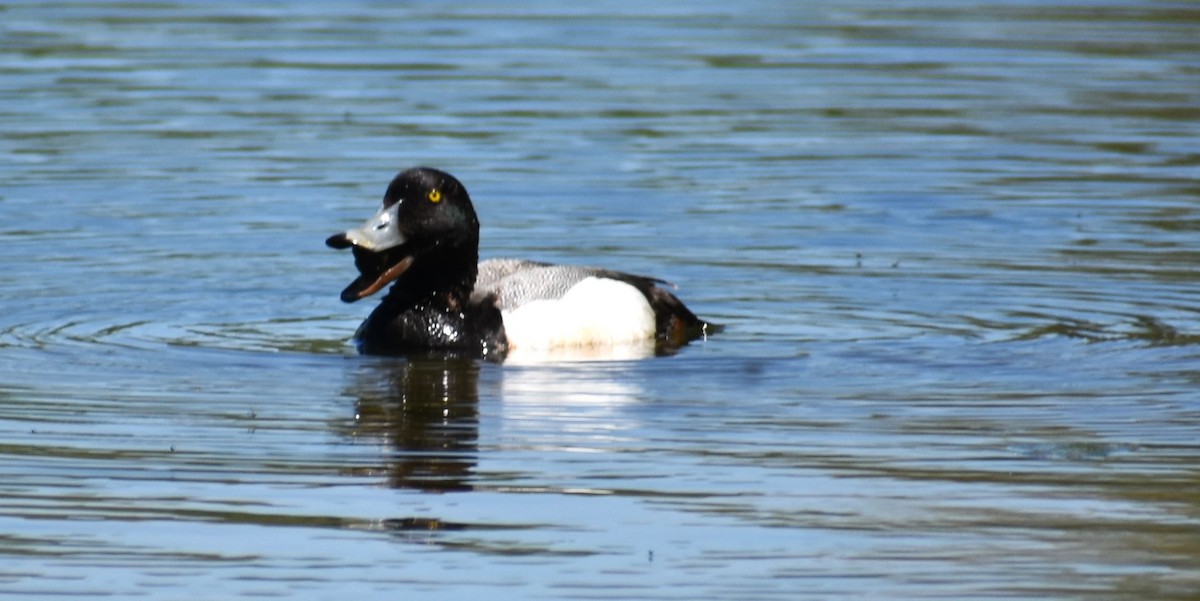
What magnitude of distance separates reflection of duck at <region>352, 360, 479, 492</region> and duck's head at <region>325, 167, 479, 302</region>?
624mm

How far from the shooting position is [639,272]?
13.4 metres

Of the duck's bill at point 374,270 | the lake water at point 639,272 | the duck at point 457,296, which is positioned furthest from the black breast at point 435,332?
the lake water at point 639,272

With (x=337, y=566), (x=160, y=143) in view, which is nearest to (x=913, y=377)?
(x=337, y=566)

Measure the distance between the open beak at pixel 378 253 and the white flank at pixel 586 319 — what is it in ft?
2.04

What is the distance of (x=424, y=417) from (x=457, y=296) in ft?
6.53

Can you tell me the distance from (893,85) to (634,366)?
9.78 metres

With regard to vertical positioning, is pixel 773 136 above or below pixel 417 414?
above

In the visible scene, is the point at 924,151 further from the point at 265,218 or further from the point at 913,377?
the point at 913,377

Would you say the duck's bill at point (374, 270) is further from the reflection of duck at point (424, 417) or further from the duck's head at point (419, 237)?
the reflection of duck at point (424, 417)

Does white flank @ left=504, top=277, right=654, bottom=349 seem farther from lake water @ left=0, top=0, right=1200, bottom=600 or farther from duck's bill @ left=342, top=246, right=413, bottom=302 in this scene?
duck's bill @ left=342, top=246, right=413, bottom=302

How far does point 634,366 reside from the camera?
434 inches

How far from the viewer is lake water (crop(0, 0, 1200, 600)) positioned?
24.4 ft

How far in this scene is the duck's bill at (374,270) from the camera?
37.7 ft

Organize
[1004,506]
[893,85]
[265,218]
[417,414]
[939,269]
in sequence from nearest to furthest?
[1004,506], [417,414], [939,269], [265,218], [893,85]
